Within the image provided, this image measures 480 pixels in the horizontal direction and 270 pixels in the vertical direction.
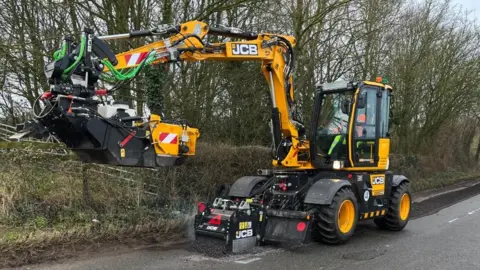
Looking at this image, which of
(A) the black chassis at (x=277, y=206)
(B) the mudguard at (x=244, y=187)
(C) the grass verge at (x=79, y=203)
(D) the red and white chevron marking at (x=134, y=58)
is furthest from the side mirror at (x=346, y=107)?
(D) the red and white chevron marking at (x=134, y=58)

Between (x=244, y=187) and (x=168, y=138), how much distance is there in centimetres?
267

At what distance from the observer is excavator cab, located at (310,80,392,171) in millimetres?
8727

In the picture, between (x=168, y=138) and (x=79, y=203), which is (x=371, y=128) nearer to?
(x=168, y=138)

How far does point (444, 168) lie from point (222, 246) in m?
22.4

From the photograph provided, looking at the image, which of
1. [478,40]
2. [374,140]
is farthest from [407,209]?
[478,40]

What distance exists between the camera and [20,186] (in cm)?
773

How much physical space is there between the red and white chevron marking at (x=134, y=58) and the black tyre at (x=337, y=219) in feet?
12.3

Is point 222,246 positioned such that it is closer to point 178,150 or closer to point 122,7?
point 178,150

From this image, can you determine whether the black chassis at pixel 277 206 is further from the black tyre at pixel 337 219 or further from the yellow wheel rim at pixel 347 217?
the yellow wheel rim at pixel 347 217

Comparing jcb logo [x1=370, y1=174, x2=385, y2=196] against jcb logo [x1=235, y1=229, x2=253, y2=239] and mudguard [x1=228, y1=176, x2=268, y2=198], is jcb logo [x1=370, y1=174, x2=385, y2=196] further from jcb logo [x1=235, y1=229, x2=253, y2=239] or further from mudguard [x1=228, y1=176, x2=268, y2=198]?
jcb logo [x1=235, y1=229, x2=253, y2=239]

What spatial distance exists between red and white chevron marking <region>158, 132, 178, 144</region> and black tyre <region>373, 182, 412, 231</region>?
17.4ft

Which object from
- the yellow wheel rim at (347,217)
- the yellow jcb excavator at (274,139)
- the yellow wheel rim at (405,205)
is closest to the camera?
the yellow jcb excavator at (274,139)

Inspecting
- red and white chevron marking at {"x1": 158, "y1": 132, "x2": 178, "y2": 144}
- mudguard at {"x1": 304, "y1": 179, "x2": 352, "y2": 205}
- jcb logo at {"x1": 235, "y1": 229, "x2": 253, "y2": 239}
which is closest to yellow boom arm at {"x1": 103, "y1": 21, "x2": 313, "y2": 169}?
mudguard at {"x1": 304, "y1": 179, "x2": 352, "y2": 205}

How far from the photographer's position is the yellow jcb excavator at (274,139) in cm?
568
